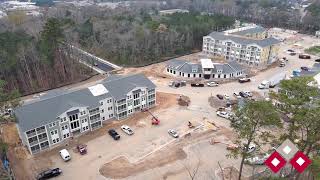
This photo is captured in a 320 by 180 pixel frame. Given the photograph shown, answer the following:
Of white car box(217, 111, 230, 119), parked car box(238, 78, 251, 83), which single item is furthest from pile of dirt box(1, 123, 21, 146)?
parked car box(238, 78, 251, 83)

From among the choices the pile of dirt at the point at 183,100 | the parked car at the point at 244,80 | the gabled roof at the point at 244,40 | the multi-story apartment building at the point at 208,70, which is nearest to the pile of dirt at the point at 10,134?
the pile of dirt at the point at 183,100

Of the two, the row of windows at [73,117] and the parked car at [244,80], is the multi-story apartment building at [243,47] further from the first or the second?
the row of windows at [73,117]

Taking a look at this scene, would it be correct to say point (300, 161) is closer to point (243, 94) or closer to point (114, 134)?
point (114, 134)

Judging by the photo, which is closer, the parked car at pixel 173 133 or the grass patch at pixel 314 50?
the parked car at pixel 173 133

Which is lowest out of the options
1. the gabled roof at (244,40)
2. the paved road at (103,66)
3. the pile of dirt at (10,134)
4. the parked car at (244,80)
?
the pile of dirt at (10,134)

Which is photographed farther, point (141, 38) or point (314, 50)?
point (314, 50)

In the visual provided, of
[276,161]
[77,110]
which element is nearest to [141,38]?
[77,110]
